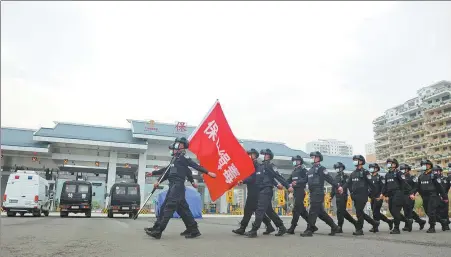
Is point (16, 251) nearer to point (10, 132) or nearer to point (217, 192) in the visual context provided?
point (217, 192)

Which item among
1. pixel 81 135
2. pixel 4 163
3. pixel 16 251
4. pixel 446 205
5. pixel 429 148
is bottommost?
pixel 16 251

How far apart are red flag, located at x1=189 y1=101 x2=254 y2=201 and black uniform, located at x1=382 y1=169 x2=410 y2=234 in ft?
14.0

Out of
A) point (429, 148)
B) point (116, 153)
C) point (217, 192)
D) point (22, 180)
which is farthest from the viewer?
point (429, 148)

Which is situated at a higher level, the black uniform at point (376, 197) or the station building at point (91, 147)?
the station building at point (91, 147)

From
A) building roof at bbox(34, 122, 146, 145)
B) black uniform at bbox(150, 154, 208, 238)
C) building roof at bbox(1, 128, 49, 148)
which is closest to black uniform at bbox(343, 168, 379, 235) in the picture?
black uniform at bbox(150, 154, 208, 238)

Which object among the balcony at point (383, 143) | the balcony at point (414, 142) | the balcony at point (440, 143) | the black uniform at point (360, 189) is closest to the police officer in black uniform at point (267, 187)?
the black uniform at point (360, 189)

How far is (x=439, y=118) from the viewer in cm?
6325

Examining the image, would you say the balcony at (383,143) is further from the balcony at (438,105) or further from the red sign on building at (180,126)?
the red sign on building at (180,126)

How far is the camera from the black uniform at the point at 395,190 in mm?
9891

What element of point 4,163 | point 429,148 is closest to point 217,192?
point 4,163

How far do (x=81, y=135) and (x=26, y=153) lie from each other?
4.46m

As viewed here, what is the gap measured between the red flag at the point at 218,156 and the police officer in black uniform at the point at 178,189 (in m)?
0.49

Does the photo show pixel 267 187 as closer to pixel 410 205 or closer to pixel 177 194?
pixel 177 194

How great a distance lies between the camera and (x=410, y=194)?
10461mm
